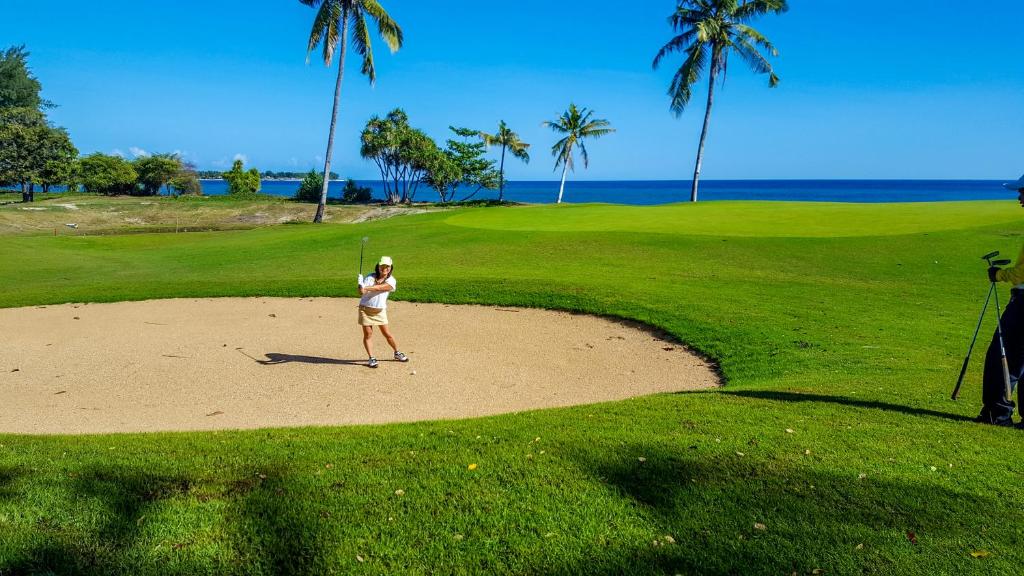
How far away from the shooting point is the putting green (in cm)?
2308

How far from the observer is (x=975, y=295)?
13.8m

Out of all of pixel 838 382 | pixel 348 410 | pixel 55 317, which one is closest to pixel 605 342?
pixel 838 382

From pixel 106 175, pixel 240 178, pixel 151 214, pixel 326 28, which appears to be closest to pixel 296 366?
pixel 326 28

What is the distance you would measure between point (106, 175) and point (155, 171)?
4.79 meters

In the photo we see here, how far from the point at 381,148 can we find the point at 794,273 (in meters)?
55.7

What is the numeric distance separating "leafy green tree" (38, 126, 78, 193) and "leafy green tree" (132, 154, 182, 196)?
7590 millimetres

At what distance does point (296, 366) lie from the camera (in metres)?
10.1

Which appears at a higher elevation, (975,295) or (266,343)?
(975,295)

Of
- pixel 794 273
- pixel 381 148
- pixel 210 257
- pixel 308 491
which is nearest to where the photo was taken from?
pixel 308 491

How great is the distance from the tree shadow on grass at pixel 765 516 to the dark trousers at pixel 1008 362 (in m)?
1.90

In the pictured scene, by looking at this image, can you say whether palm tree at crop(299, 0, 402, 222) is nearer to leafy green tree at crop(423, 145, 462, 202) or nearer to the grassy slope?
the grassy slope

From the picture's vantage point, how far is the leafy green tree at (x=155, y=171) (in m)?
67.2

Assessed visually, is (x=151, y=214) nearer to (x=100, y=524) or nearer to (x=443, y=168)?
(x=443, y=168)

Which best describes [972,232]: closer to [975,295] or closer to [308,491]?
[975,295]
